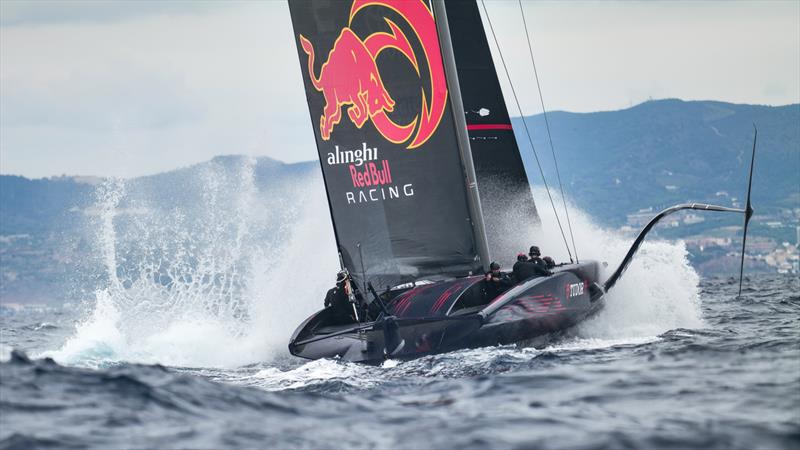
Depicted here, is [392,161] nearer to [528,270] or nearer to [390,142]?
[390,142]

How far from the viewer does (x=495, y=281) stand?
14.1 meters

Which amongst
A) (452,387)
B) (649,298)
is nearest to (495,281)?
(649,298)

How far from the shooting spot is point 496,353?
12422 millimetres

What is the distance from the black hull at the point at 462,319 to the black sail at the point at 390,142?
2.40 feet

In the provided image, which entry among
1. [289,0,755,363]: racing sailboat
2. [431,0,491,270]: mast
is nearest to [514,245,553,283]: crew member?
[289,0,755,363]: racing sailboat

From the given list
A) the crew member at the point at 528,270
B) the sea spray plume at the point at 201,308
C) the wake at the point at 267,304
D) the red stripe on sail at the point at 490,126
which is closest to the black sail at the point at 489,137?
the red stripe on sail at the point at 490,126

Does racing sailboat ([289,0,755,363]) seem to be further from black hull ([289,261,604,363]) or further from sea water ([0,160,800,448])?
sea water ([0,160,800,448])

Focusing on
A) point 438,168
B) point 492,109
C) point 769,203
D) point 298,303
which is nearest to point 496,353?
point 438,168

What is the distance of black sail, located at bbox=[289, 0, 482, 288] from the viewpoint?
14547mm

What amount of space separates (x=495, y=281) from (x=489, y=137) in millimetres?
3632

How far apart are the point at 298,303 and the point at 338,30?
585 cm

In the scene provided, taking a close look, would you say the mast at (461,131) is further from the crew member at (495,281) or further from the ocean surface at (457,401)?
the ocean surface at (457,401)

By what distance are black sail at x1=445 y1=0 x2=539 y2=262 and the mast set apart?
8.15ft

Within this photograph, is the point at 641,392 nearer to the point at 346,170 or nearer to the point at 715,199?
the point at 346,170
